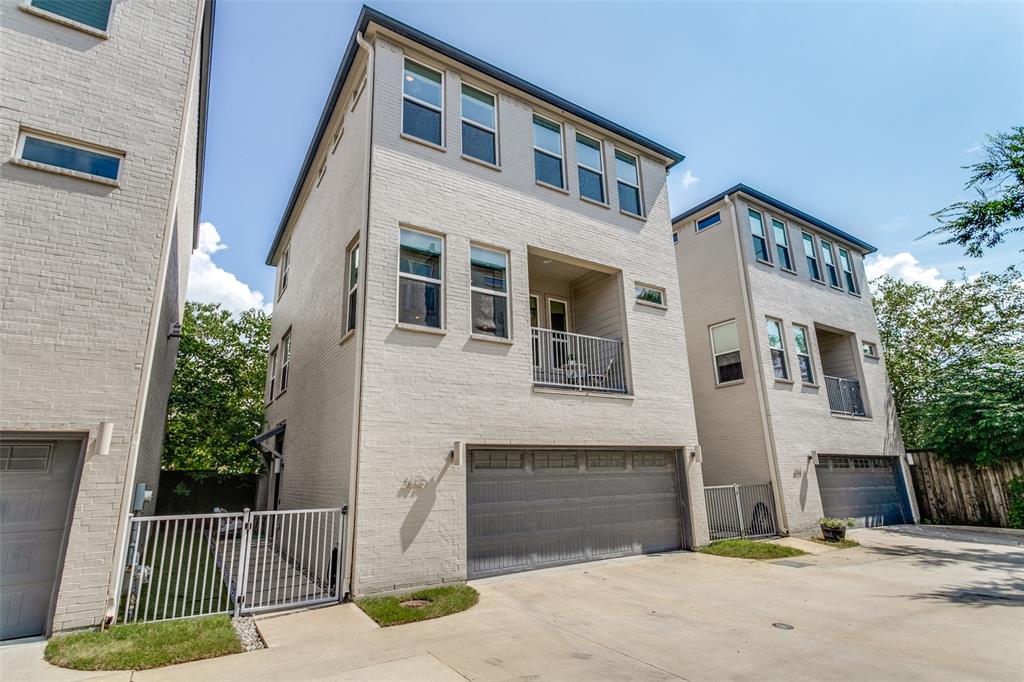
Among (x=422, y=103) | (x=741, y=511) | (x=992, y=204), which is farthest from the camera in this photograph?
(x=741, y=511)

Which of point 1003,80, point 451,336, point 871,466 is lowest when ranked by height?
point 871,466

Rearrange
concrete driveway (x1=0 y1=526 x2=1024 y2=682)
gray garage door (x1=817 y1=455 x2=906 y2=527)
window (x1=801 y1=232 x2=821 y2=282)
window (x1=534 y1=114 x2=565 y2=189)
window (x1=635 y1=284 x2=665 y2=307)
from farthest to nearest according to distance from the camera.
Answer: window (x1=801 y1=232 x2=821 y2=282), gray garage door (x1=817 y1=455 x2=906 y2=527), window (x1=635 y1=284 x2=665 y2=307), window (x1=534 y1=114 x2=565 y2=189), concrete driveway (x1=0 y1=526 x2=1024 y2=682)

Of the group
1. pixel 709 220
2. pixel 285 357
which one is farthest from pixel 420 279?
pixel 709 220

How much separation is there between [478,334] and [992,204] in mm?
11630

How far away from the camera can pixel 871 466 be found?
14.8 metres

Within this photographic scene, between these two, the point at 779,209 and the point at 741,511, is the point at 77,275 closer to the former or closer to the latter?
the point at 741,511

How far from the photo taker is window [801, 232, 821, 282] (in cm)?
1580

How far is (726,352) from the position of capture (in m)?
13.9

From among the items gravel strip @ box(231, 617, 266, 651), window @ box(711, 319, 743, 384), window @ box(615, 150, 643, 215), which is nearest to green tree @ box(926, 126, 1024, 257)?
window @ box(711, 319, 743, 384)

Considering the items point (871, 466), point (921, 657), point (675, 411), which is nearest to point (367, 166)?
point (675, 411)

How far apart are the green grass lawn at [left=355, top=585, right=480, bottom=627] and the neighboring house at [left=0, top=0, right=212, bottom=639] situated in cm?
281

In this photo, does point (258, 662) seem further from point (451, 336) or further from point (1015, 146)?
point (1015, 146)

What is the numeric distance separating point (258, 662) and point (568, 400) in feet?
Result: 19.7

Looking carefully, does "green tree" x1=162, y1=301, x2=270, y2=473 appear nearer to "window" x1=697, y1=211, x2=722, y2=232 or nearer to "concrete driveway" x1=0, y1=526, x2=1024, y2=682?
"concrete driveway" x1=0, y1=526, x2=1024, y2=682
